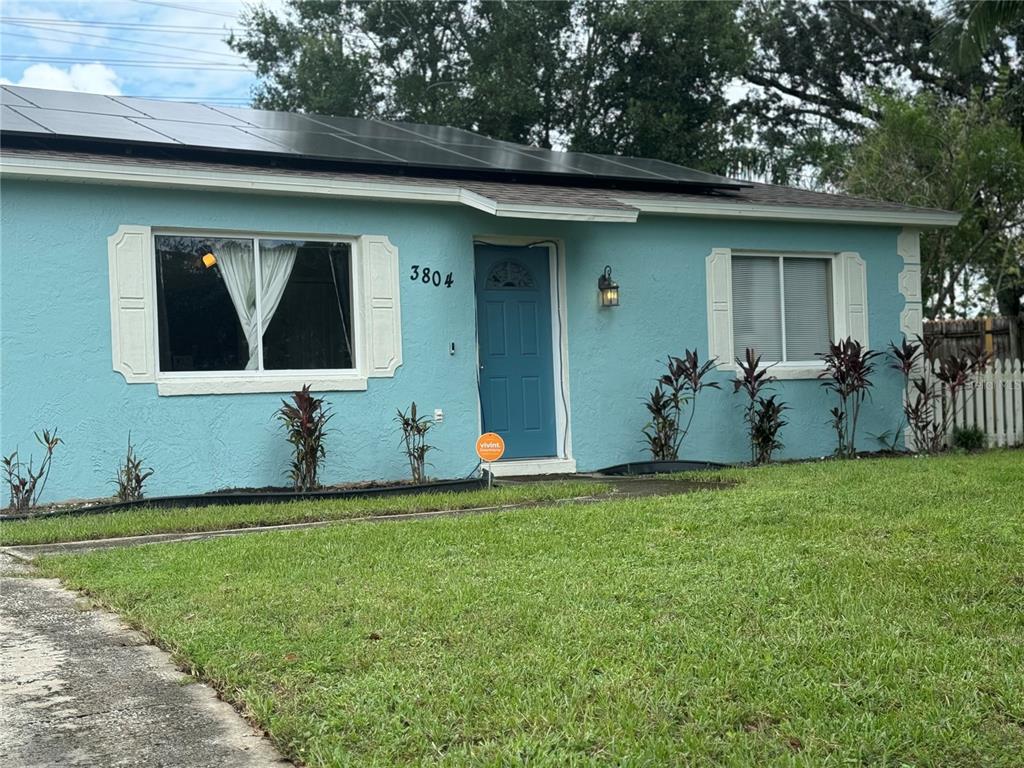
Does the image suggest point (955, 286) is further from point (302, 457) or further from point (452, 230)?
point (302, 457)

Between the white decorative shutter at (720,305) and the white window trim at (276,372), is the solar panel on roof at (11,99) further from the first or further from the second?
the white decorative shutter at (720,305)

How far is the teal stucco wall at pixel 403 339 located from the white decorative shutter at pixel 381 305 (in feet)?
0.30

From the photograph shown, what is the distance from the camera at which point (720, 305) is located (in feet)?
39.9

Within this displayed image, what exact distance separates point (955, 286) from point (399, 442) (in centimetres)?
1310

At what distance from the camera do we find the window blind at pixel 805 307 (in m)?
12.6

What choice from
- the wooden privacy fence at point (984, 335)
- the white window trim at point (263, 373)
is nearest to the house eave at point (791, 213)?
the white window trim at point (263, 373)

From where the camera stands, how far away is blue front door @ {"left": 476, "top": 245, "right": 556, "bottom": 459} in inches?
442

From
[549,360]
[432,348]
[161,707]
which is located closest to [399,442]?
[432,348]

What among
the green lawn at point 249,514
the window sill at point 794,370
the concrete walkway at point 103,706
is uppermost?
the window sill at point 794,370

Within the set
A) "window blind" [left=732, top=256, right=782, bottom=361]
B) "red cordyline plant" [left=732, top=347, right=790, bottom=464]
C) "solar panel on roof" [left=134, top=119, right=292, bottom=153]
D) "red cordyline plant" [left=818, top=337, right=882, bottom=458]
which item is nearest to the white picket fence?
"red cordyline plant" [left=818, top=337, right=882, bottom=458]

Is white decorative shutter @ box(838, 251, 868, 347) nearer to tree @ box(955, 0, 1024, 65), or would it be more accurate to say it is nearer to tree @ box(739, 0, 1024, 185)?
tree @ box(955, 0, 1024, 65)

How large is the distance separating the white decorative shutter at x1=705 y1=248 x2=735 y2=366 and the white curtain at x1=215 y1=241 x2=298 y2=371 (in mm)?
4551

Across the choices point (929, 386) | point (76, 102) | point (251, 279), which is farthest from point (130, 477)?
point (929, 386)

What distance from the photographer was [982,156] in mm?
17297
